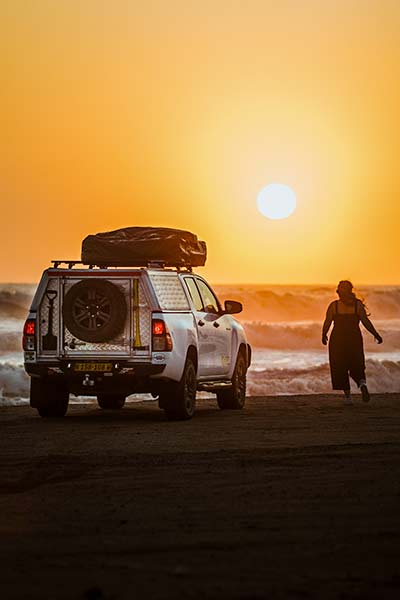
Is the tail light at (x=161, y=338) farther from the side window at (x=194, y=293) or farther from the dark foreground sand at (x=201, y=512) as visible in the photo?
the side window at (x=194, y=293)

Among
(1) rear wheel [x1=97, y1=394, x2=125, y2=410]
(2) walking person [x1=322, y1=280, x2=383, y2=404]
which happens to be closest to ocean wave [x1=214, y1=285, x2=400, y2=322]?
(2) walking person [x1=322, y1=280, x2=383, y2=404]

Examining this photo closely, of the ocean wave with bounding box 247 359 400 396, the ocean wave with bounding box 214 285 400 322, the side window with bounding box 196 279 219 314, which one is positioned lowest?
the ocean wave with bounding box 214 285 400 322

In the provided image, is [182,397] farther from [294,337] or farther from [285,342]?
[294,337]

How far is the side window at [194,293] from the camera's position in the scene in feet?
66.3

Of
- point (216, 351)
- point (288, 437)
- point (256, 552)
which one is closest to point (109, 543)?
point (256, 552)

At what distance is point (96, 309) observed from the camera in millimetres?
18969

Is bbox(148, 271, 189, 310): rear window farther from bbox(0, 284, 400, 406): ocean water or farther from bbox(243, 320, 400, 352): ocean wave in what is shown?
bbox(243, 320, 400, 352): ocean wave

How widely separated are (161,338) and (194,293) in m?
1.67

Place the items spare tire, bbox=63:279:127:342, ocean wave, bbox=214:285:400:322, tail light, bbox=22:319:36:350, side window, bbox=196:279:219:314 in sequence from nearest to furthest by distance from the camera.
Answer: spare tire, bbox=63:279:127:342, tail light, bbox=22:319:36:350, side window, bbox=196:279:219:314, ocean wave, bbox=214:285:400:322

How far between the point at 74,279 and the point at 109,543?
1057 cm

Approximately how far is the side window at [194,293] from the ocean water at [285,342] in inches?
287

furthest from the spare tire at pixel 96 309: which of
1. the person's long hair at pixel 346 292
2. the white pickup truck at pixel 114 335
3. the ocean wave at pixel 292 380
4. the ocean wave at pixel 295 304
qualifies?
the ocean wave at pixel 295 304

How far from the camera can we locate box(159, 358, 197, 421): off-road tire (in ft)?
63.0

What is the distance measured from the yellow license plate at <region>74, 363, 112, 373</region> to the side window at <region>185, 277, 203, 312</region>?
1.72 meters
